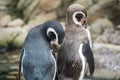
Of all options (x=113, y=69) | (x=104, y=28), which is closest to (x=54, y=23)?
(x=113, y=69)

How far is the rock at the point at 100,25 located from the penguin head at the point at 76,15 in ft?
21.3

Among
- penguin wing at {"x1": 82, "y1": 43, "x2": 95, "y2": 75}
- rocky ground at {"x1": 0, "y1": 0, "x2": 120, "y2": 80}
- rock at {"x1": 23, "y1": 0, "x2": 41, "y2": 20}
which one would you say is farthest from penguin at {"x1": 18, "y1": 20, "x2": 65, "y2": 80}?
rock at {"x1": 23, "y1": 0, "x2": 41, "y2": 20}

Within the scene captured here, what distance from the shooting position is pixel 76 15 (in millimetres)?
7078

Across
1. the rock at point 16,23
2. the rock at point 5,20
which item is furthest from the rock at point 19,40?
the rock at point 5,20

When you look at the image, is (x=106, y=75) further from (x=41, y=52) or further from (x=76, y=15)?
(x=41, y=52)

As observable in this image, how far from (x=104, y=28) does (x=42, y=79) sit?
774 centimetres

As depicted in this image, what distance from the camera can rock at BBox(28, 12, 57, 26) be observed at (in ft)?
46.5

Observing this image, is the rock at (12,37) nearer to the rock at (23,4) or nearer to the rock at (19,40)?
the rock at (19,40)

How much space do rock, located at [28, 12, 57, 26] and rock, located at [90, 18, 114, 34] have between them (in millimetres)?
1214

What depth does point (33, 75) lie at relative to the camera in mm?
6113

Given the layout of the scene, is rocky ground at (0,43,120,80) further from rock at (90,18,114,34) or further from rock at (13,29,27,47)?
rock at (90,18,114,34)

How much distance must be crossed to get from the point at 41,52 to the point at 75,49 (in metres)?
0.89

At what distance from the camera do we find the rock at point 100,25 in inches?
537

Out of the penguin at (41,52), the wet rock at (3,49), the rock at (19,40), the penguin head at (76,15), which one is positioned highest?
the penguin head at (76,15)
